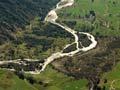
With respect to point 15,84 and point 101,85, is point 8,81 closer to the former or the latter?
point 15,84

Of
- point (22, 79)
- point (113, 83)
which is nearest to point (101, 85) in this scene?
point (113, 83)

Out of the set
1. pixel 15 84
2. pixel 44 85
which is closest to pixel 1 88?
pixel 15 84

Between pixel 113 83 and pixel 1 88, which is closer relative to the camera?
pixel 1 88

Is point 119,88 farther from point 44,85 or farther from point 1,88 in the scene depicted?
point 1,88

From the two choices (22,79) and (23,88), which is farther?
(22,79)

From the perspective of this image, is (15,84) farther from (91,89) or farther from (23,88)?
(91,89)

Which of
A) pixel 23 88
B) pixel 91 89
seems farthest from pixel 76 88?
pixel 23 88

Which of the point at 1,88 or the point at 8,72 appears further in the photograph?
the point at 8,72
